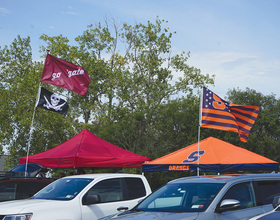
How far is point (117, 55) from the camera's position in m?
43.8

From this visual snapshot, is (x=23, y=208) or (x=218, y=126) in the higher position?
(x=218, y=126)

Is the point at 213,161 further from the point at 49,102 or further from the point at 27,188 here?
the point at 27,188

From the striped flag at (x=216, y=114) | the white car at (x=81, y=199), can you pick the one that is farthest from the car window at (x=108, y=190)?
the striped flag at (x=216, y=114)

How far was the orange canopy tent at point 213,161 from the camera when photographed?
1533 cm

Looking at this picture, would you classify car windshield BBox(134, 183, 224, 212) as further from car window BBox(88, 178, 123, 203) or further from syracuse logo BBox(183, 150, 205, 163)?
syracuse logo BBox(183, 150, 205, 163)

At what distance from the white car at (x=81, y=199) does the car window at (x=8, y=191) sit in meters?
1.28

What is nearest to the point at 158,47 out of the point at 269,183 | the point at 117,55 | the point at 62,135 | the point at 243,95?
the point at 117,55

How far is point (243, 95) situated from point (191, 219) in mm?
40200

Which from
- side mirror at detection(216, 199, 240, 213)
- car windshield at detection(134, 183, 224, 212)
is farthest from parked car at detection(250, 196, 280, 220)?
car windshield at detection(134, 183, 224, 212)

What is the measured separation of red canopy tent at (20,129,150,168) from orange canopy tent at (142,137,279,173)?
3.03ft

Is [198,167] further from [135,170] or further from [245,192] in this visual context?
[135,170]

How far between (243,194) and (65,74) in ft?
41.1

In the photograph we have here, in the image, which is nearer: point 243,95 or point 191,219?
point 191,219

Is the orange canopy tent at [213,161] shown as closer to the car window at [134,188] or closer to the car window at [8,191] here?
the car window at [134,188]
